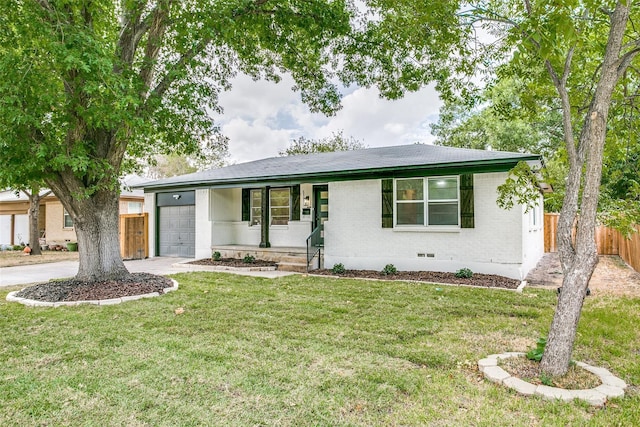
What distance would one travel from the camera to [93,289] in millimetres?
7266

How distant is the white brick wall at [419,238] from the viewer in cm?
898

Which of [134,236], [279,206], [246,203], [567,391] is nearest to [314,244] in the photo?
[279,206]

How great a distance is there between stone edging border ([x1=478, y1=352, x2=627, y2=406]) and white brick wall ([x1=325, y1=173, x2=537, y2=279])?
18.6 feet

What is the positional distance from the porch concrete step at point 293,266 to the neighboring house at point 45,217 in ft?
38.5

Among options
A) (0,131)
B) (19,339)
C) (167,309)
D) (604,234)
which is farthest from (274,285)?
(604,234)

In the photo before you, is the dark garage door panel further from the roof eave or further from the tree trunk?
the tree trunk

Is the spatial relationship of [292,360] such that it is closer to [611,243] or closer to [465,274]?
[465,274]

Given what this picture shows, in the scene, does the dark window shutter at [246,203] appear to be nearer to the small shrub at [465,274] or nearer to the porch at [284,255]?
the porch at [284,255]

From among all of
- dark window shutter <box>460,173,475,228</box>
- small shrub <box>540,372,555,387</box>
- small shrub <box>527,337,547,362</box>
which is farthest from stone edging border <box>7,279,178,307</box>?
dark window shutter <box>460,173,475,228</box>

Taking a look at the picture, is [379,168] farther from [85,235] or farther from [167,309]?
[85,235]

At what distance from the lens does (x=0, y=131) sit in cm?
580

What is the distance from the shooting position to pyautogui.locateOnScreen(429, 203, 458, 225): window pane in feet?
31.4

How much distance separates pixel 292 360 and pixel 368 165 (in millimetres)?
7245

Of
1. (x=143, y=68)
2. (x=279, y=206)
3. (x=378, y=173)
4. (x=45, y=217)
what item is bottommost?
(x=45, y=217)
